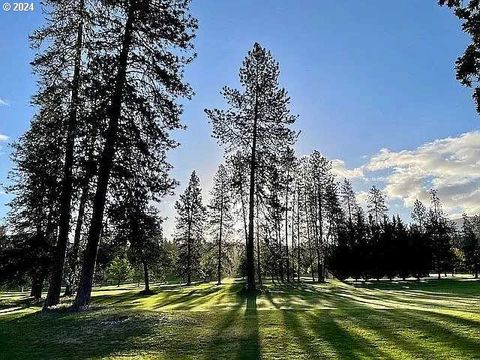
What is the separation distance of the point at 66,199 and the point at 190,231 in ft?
137

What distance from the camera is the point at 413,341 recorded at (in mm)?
9312

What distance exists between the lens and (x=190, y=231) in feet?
195

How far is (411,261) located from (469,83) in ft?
181

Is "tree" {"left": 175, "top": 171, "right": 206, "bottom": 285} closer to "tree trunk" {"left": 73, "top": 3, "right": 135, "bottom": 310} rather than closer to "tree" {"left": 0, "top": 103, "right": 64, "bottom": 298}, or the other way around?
"tree" {"left": 0, "top": 103, "right": 64, "bottom": 298}

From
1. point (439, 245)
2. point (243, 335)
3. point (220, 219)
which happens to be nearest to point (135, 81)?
point (243, 335)

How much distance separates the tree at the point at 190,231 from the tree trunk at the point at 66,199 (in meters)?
40.8

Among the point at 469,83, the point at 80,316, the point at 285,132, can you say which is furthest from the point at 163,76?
the point at 285,132

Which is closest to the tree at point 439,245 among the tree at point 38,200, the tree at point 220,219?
the tree at point 220,219

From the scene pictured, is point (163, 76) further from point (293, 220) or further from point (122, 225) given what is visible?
point (293, 220)

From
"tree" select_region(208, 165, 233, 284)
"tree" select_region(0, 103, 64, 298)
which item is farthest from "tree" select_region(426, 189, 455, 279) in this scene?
"tree" select_region(0, 103, 64, 298)

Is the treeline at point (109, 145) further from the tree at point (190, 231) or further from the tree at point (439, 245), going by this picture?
the tree at point (439, 245)

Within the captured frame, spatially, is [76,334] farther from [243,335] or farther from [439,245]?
[439,245]

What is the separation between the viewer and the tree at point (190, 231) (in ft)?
194

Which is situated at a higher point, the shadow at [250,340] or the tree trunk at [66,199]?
the tree trunk at [66,199]
